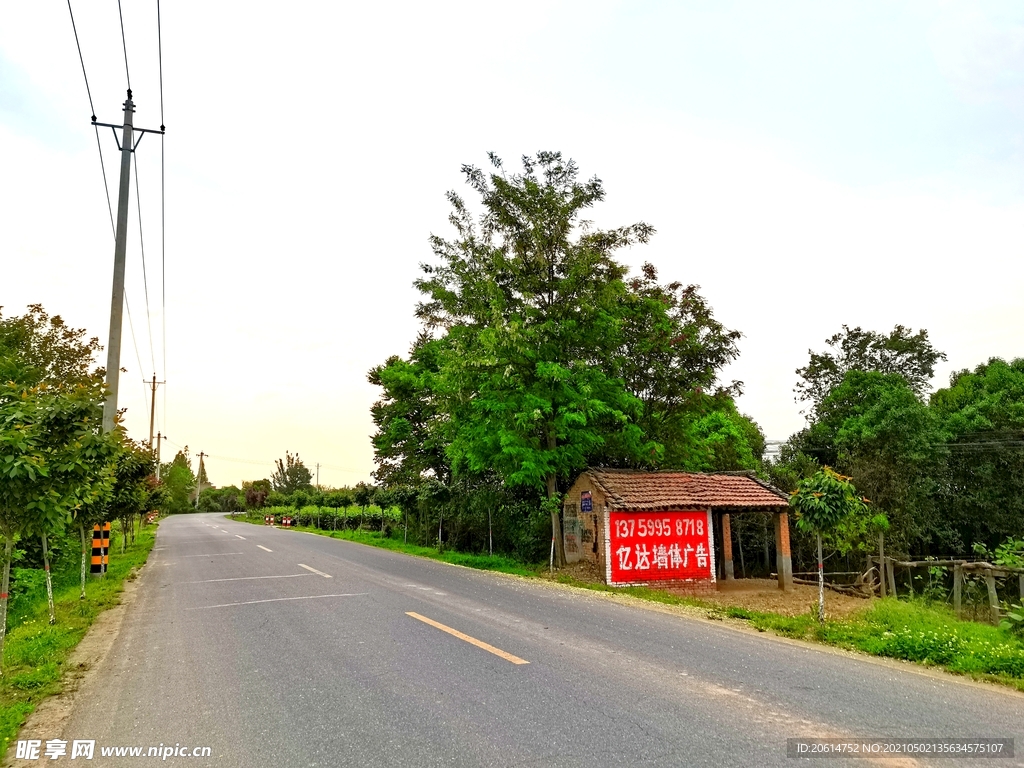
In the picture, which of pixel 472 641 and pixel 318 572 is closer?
pixel 472 641

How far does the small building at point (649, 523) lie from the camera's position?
1788 centimetres

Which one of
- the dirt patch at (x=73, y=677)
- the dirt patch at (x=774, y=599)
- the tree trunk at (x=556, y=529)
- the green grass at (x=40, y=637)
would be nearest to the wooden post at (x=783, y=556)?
the dirt patch at (x=774, y=599)

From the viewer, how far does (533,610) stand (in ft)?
36.8

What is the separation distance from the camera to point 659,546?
18.4 m

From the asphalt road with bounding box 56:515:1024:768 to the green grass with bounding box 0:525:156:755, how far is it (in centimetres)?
52

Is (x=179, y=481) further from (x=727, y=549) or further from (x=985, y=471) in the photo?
(x=985, y=471)

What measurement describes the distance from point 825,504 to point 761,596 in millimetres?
9899

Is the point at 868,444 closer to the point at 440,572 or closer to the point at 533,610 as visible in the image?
the point at 440,572

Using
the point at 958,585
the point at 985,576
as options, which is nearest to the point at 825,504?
the point at 985,576

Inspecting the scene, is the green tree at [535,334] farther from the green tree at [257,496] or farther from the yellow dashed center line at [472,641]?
the green tree at [257,496]

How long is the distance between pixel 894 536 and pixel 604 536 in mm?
18122

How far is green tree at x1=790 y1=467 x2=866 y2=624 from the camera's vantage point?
10336 millimetres

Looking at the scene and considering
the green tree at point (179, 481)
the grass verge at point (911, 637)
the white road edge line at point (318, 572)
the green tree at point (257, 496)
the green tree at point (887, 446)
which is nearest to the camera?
the grass verge at point (911, 637)

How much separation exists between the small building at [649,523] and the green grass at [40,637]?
39.2ft
